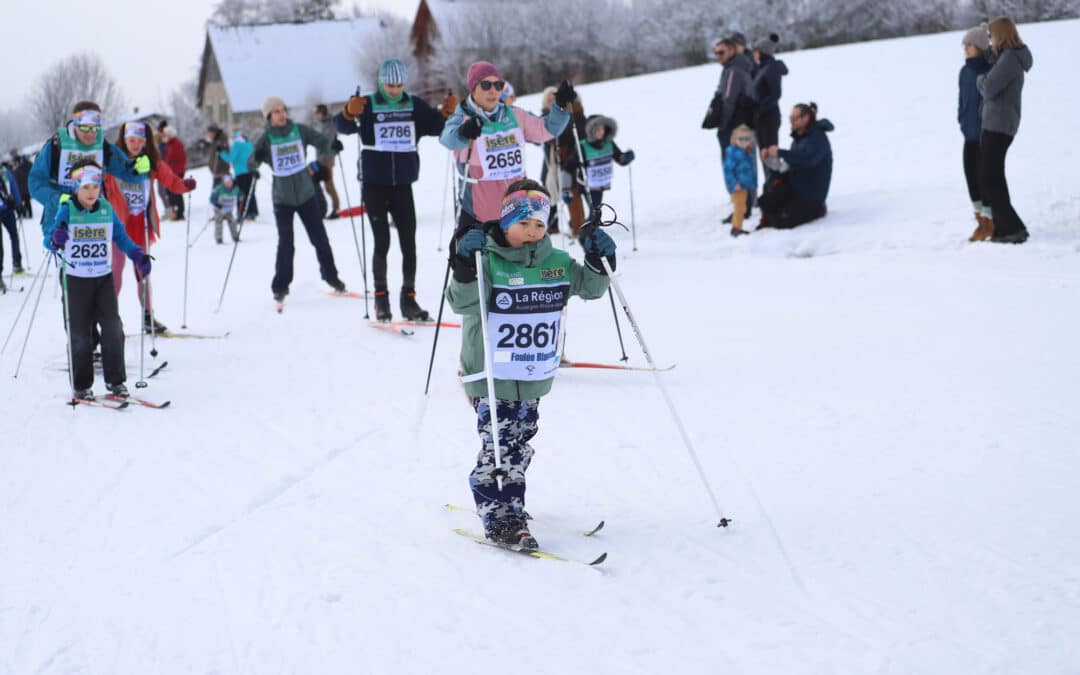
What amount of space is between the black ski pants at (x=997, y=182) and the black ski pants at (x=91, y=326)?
7.25m

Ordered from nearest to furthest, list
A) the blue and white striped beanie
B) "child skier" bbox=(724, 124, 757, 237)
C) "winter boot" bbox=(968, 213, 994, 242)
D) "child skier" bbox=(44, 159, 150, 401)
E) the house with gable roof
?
1. "child skier" bbox=(44, 159, 150, 401)
2. the blue and white striped beanie
3. "winter boot" bbox=(968, 213, 994, 242)
4. "child skier" bbox=(724, 124, 757, 237)
5. the house with gable roof

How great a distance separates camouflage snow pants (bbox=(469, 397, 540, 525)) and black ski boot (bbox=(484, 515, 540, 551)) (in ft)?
0.07

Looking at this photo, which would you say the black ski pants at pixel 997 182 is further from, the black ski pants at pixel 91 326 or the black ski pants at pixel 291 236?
the black ski pants at pixel 91 326

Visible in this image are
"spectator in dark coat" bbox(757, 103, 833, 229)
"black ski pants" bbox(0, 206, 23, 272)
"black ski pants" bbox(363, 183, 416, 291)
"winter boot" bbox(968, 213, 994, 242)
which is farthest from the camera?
"black ski pants" bbox(0, 206, 23, 272)

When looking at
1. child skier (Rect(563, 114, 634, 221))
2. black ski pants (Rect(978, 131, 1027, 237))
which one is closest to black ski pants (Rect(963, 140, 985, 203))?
black ski pants (Rect(978, 131, 1027, 237))

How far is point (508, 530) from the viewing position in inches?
153

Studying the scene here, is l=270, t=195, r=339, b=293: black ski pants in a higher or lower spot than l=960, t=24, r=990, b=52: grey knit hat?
lower

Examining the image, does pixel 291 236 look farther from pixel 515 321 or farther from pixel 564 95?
pixel 515 321

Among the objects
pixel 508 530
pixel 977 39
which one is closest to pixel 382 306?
pixel 508 530

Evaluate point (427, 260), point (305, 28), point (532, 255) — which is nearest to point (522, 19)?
point (305, 28)

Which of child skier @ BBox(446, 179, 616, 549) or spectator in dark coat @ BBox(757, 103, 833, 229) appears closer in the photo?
child skier @ BBox(446, 179, 616, 549)

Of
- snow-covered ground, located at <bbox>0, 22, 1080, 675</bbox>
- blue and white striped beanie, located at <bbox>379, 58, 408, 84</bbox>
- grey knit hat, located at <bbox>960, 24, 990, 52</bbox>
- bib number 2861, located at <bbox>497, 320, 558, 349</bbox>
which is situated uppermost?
grey knit hat, located at <bbox>960, 24, 990, 52</bbox>

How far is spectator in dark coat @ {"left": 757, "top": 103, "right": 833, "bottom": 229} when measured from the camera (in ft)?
35.1

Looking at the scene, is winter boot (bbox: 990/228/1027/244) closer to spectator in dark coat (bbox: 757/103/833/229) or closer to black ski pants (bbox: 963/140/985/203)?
black ski pants (bbox: 963/140/985/203)
